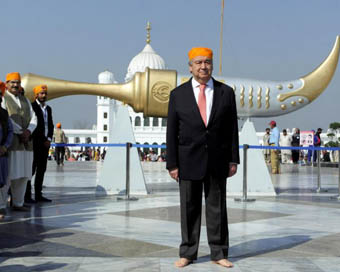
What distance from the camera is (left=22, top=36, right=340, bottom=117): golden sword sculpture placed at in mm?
7293

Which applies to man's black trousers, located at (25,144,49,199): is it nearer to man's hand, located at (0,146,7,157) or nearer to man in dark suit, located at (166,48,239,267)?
man's hand, located at (0,146,7,157)

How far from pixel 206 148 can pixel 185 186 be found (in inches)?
12.7

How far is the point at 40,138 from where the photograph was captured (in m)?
7.31

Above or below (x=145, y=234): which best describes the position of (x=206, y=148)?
above

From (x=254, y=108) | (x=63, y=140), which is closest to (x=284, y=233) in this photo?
(x=254, y=108)

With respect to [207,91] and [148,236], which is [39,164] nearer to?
[148,236]

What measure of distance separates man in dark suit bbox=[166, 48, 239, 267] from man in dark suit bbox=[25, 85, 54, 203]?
156 inches

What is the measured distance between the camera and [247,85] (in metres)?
7.59

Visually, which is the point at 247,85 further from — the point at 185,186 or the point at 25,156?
the point at 185,186

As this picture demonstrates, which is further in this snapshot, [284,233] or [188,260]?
[284,233]

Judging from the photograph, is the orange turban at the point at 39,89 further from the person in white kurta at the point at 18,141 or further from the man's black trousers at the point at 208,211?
the man's black trousers at the point at 208,211

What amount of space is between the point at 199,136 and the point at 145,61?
2862 inches

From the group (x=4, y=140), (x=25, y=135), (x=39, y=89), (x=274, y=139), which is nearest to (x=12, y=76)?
(x=25, y=135)

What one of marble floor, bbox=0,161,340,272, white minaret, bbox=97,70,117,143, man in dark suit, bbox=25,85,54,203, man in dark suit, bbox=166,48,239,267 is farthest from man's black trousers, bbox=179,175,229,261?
white minaret, bbox=97,70,117,143
